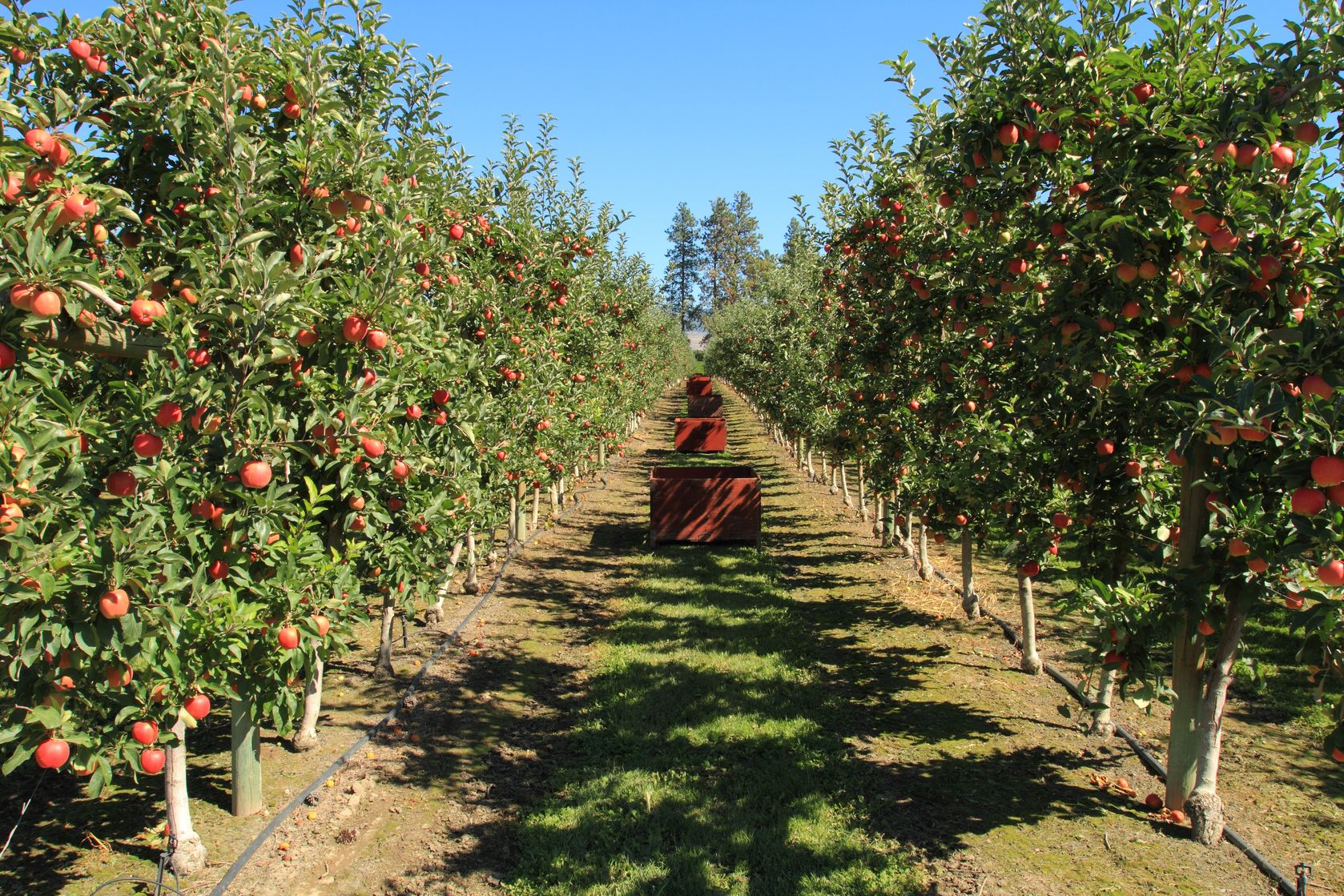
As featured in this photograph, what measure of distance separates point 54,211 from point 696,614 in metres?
7.74

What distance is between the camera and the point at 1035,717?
674 centimetres

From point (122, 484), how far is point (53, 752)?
1.07m

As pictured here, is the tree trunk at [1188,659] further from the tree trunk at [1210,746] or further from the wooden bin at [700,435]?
the wooden bin at [700,435]

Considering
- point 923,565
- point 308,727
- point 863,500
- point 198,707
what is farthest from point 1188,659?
point 863,500

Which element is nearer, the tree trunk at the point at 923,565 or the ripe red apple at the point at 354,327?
the ripe red apple at the point at 354,327

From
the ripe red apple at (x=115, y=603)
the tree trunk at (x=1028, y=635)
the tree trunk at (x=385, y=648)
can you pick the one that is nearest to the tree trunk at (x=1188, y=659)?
the tree trunk at (x=1028, y=635)

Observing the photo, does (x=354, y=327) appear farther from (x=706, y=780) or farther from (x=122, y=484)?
(x=706, y=780)

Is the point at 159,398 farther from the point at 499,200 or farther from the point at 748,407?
the point at 748,407

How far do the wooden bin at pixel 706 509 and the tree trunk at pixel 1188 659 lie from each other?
307 inches

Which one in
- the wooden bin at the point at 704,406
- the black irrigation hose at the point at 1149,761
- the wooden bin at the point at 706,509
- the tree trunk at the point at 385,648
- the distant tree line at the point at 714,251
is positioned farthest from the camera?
the distant tree line at the point at 714,251

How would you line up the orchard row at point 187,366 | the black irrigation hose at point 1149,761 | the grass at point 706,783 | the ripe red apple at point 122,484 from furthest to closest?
the grass at point 706,783
the black irrigation hose at point 1149,761
the ripe red apple at point 122,484
the orchard row at point 187,366

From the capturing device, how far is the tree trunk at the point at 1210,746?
181 inches

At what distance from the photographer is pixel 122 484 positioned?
3361 mm

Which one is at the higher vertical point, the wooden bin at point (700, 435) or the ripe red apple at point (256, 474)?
the wooden bin at point (700, 435)
